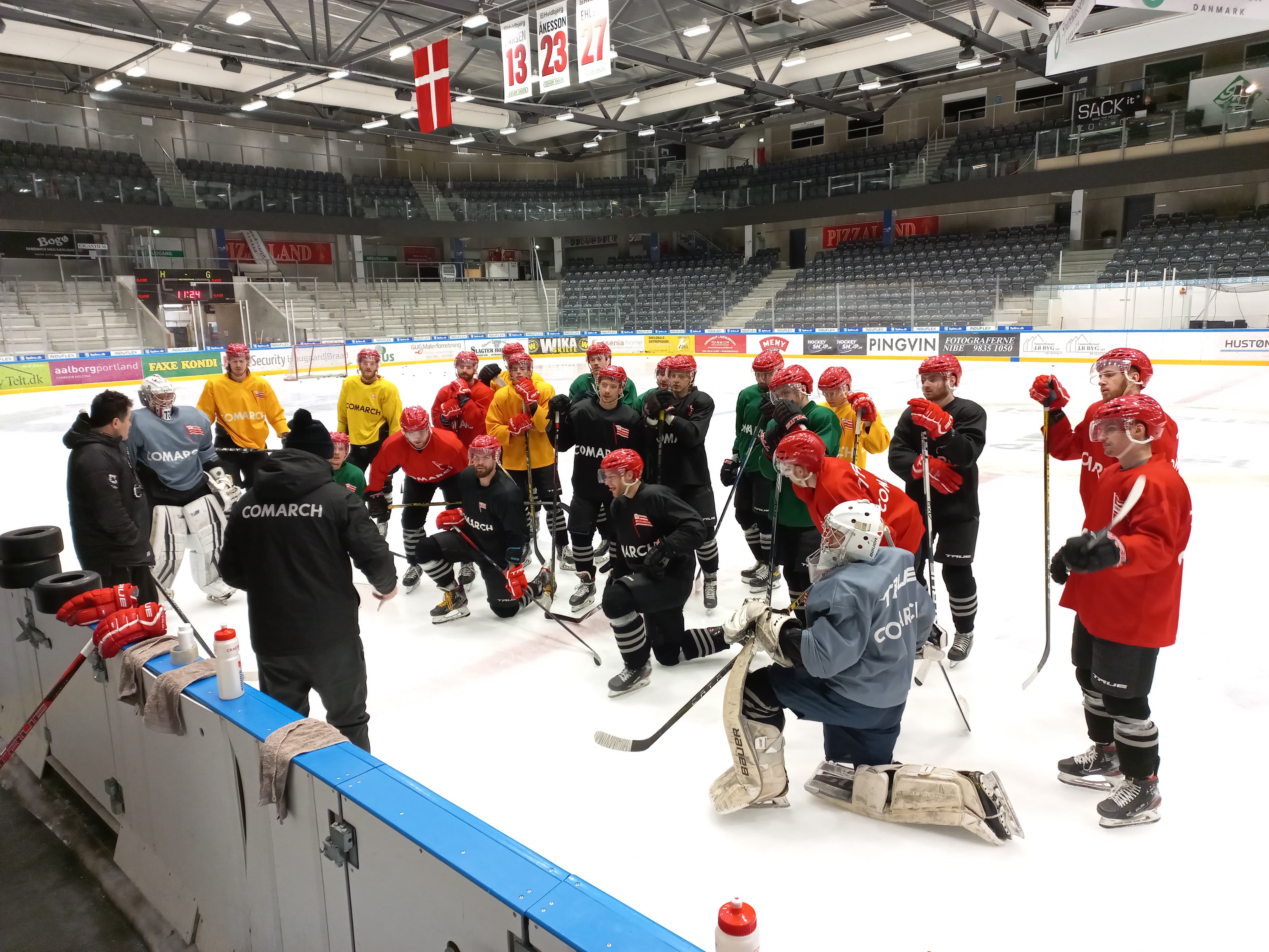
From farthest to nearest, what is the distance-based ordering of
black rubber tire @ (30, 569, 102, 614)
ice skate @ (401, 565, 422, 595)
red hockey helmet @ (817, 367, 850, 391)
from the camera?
ice skate @ (401, 565, 422, 595)
red hockey helmet @ (817, 367, 850, 391)
black rubber tire @ (30, 569, 102, 614)

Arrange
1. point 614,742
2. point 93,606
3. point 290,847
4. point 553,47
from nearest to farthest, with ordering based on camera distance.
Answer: point 290,847
point 93,606
point 614,742
point 553,47

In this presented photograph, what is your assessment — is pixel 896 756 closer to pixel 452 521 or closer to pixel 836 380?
pixel 836 380

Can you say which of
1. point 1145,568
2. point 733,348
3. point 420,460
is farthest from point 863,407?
point 733,348

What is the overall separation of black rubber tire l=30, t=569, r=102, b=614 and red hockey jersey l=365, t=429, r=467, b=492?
8.27 feet

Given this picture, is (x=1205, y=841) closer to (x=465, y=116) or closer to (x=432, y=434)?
(x=432, y=434)

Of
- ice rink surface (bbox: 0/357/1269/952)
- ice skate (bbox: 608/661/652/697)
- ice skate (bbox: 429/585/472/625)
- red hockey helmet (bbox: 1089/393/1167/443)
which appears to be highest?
red hockey helmet (bbox: 1089/393/1167/443)

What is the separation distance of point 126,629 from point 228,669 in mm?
687

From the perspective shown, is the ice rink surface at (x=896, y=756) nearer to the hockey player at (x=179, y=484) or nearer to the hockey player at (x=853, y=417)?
the hockey player at (x=179, y=484)

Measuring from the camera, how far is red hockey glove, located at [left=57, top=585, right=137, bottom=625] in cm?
303

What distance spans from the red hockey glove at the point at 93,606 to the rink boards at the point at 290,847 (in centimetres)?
8

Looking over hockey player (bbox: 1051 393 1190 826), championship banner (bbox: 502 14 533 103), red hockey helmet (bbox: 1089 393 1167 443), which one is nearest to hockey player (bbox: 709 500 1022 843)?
hockey player (bbox: 1051 393 1190 826)

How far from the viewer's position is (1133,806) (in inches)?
120

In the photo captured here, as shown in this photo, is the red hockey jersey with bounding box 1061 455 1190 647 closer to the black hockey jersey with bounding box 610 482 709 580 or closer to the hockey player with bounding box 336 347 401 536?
the black hockey jersey with bounding box 610 482 709 580

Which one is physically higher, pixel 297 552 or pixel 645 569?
pixel 297 552
